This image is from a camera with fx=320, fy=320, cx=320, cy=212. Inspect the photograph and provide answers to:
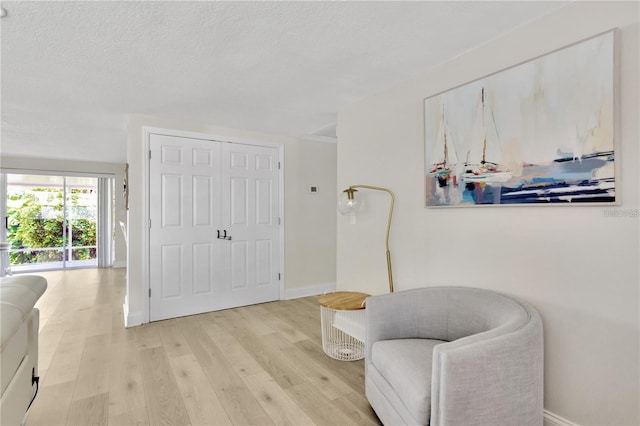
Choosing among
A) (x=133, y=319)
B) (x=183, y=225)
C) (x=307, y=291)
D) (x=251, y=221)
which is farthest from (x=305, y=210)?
(x=133, y=319)

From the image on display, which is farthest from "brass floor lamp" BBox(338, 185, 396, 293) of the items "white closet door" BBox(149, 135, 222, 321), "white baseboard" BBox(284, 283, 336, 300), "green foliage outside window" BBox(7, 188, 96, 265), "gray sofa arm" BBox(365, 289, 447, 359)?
"green foliage outside window" BBox(7, 188, 96, 265)

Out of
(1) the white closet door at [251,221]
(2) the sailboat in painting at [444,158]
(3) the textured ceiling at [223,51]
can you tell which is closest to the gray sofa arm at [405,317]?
(2) the sailboat in painting at [444,158]

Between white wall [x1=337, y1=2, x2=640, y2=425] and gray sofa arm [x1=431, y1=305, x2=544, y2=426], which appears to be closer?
gray sofa arm [x1=431, y1=305, x2=544, y2=426]

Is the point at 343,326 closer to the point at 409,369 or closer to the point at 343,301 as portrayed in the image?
the point at 343,301

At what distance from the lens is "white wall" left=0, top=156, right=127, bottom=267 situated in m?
5.93

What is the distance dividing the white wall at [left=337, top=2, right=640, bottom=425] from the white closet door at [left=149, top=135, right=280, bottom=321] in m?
2.10

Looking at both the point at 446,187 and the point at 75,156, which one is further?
the point at 75,156

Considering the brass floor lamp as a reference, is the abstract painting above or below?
above

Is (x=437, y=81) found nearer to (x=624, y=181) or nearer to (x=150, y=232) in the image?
(x=624, y=181)

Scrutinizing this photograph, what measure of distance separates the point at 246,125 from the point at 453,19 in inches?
103

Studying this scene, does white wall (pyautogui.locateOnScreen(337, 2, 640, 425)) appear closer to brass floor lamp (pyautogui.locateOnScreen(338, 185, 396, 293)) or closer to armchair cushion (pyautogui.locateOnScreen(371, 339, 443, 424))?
brass floor lamp (pyautogui.locateOnScreen(338, 185, 396, 293))

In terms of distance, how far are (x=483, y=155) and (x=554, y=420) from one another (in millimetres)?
1483

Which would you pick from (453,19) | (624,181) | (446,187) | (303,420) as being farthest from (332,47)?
(303,420)

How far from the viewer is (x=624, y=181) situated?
1.44 meters
